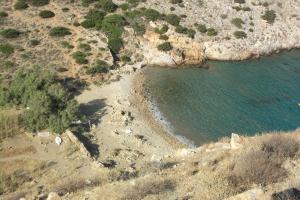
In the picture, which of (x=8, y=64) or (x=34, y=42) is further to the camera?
(x=34, y=42)

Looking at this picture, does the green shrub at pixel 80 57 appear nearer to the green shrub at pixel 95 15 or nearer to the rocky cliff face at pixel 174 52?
the green shrub at pixel 95 15

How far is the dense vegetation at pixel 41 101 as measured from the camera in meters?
43.0

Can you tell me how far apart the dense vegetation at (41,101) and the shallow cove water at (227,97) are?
34.6 feet

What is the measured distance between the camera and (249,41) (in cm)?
6688

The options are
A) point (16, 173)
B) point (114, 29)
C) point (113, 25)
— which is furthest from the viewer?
point (113, 25)

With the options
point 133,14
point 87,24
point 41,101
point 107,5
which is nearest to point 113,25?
point 87,24

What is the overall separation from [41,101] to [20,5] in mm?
24281

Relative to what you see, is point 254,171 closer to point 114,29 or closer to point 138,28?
point 114,29

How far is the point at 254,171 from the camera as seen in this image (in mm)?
24203

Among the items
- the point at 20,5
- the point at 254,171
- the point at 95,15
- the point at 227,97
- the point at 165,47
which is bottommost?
the point at 227,97

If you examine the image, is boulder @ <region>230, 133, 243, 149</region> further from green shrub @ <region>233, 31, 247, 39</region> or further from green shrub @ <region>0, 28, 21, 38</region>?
green shrub @ <region>233, 31, 247, 39</region>

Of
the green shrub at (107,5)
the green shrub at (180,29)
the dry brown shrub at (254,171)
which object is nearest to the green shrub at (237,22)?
the green shrub at (180,29)

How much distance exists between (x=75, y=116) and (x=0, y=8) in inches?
1028

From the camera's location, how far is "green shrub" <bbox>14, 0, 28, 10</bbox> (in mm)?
62625
